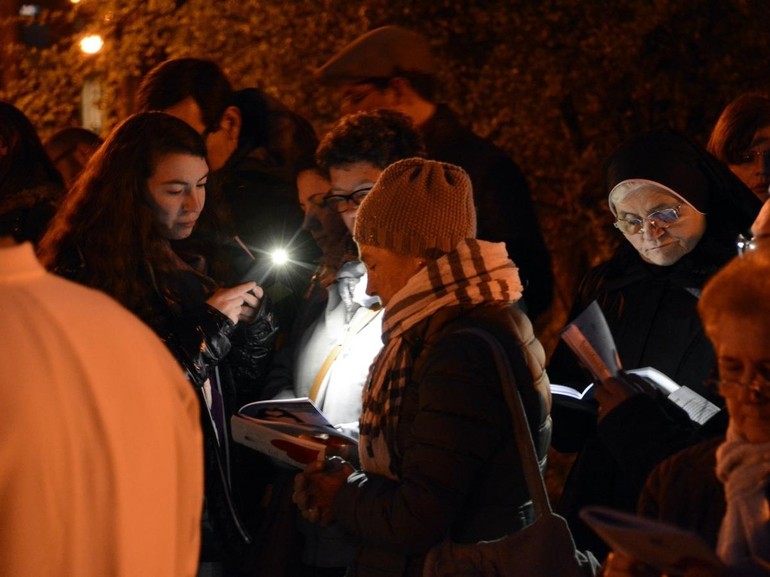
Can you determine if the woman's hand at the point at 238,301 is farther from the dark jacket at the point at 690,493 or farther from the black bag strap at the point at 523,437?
the dark jacket at the point at 690,493

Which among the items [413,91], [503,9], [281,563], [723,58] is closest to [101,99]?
[503,9]

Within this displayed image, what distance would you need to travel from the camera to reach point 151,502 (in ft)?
9.21

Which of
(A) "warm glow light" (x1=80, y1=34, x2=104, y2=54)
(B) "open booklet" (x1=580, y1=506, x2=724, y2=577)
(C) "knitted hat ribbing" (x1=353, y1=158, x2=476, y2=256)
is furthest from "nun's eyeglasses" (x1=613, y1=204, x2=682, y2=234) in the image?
(A) "warm glow light" (x1=80, y1=34, x2=104, y2=54)

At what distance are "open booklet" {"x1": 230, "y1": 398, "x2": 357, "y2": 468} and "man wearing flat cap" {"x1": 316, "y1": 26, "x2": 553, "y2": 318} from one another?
1.41m

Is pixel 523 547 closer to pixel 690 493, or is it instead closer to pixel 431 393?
pixel 431 393

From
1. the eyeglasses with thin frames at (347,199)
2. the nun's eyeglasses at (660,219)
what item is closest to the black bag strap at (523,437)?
the nun's eyeglasses at (660,219)

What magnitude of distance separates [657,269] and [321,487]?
158cm

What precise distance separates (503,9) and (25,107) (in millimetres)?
4229

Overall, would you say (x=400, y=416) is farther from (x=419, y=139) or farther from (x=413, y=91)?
(x=413, y=91)

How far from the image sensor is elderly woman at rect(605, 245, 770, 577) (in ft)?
9.39

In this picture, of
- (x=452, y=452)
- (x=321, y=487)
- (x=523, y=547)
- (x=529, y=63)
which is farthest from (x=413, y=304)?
(x=529, y=63)

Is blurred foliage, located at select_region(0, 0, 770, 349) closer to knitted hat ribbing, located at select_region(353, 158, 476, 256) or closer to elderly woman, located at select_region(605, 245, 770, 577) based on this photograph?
knitted hat ribbing, located at select_region(353, 158, 476, 256)

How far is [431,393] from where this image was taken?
383cm

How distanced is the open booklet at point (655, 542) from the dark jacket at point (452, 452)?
41.6 inches
